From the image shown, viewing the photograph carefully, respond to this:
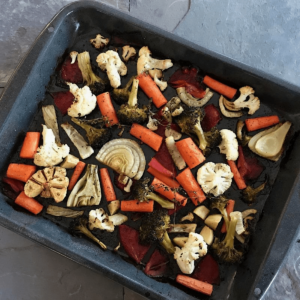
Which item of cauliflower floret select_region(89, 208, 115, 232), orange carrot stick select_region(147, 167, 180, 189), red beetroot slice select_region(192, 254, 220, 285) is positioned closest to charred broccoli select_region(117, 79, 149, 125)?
orange carrot stick select_region(147, 167, 180, 189)

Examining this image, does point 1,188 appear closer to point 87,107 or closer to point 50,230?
point 50,230

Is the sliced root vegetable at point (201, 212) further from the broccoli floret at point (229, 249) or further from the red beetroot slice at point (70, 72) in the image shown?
the red beetroot slice at point (70, 72)

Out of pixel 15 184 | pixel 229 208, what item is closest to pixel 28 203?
pixel 15 184

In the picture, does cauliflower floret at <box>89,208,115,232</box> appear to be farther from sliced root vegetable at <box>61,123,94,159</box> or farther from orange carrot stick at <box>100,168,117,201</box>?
sliced root vegetable at <box>61,123,94,159</box>

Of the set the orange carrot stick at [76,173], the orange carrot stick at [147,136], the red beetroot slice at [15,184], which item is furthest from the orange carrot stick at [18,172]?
the orange carrot stick at [147,136]

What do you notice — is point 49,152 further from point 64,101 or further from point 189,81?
point 189,81
